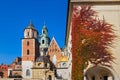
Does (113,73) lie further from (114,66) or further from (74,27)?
(74,27)

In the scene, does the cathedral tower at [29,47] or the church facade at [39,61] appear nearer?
the church facade at [39,61]

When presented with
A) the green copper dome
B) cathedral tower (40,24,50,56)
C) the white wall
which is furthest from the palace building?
the green copper dome

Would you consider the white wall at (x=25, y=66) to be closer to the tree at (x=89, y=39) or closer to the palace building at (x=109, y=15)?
the tree at (x=89, y=39)

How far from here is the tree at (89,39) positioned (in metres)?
29.0

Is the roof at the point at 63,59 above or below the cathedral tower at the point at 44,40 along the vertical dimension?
below

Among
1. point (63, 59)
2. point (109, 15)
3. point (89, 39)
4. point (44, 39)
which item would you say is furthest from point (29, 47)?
point (109, 15)

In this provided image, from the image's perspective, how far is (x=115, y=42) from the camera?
1138 inches

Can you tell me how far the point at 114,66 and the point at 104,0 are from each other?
5.27m

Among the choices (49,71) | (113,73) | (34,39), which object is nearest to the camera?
(113,73)

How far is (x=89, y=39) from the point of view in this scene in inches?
1152

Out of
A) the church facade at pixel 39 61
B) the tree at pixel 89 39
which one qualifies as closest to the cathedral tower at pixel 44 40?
the church facade at pixel 39 61

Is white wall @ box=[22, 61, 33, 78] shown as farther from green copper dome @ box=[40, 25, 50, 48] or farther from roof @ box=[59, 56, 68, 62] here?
green copper dome @ box=[40, 25, 50, 48]

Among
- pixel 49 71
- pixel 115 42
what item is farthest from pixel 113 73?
pixel 49 71

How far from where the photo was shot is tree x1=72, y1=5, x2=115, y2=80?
29.0 m
